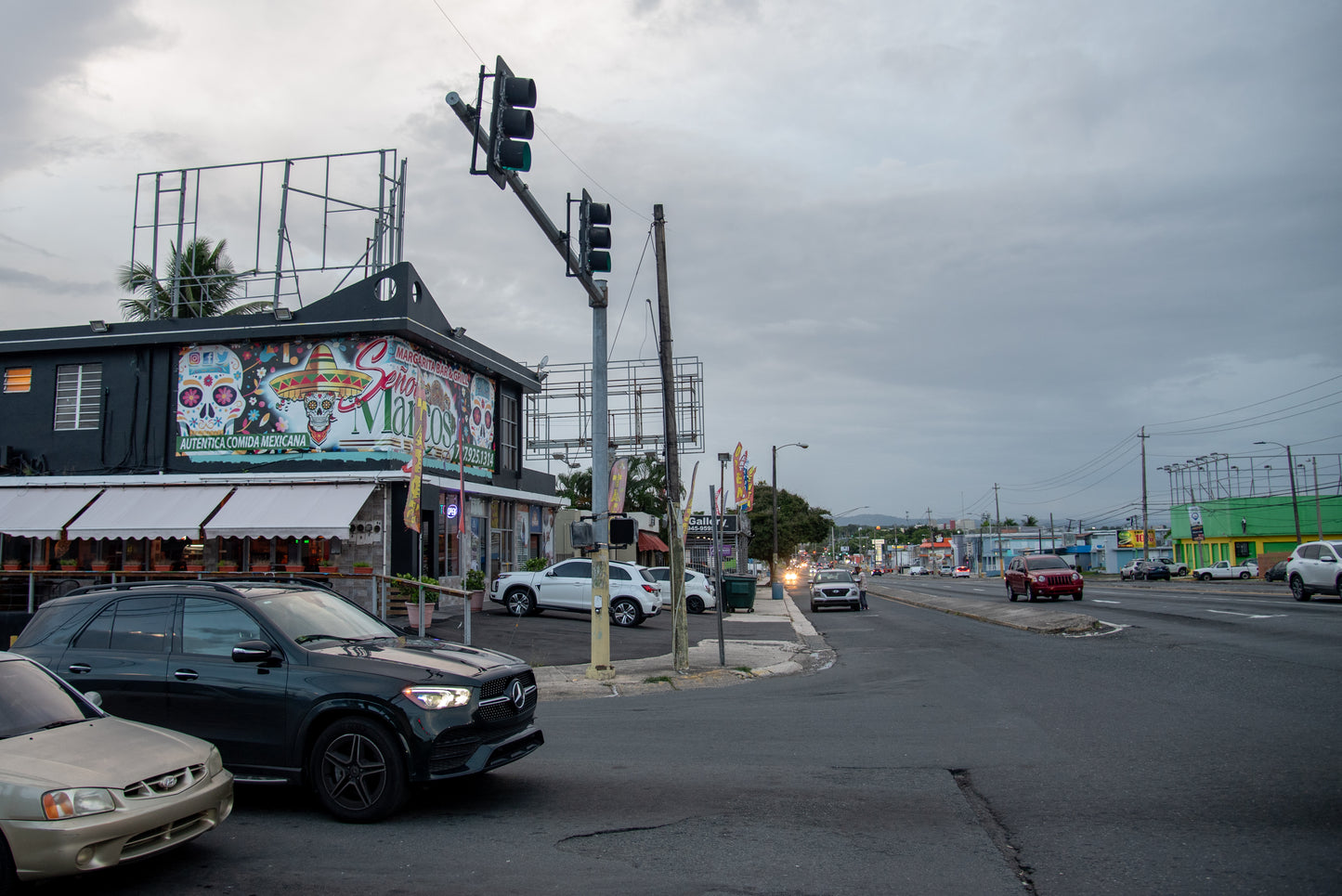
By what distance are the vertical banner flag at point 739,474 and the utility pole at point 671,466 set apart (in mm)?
18026

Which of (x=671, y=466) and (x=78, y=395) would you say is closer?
(x=671, y=466)

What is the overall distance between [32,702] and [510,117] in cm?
672

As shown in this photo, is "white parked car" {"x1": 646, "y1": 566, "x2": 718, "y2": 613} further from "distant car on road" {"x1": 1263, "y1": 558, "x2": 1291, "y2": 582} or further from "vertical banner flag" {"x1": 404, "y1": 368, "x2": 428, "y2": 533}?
"distant car on road" {"x1": 1263, "y1": 558, "x2": 1291, "y2": 582}

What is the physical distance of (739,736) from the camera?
9531mm

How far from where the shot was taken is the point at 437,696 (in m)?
6.46

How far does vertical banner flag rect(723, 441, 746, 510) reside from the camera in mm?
34312

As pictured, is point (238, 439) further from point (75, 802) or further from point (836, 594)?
point (836, 594)

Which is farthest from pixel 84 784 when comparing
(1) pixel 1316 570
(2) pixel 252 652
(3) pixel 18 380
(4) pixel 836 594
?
(4) pixel 836 594

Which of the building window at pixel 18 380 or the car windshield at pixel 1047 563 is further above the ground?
the building window at pixel 18 380

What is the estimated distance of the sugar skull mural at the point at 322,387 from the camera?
76.4 ft

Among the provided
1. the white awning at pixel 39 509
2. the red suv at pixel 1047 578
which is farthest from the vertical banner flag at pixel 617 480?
the red suv at pixel 1047 578

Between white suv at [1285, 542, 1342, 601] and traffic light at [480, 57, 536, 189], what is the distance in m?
25.5

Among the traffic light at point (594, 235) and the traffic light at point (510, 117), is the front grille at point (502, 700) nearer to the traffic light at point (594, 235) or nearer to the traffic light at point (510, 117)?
the traffic light at point (510, 117)

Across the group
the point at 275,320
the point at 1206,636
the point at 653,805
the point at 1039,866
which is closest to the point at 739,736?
the point at 653,805
